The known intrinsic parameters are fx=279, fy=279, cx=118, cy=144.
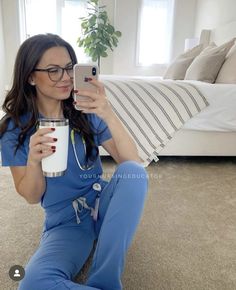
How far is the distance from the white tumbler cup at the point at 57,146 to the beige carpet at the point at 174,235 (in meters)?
0.46

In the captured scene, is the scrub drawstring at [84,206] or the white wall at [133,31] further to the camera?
the white wall at [133,31]

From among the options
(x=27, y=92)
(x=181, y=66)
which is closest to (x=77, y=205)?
(x=27, y=92)

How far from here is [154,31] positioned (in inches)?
181

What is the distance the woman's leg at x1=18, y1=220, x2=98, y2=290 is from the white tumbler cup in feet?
0.82

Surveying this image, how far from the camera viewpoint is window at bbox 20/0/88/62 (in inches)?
180

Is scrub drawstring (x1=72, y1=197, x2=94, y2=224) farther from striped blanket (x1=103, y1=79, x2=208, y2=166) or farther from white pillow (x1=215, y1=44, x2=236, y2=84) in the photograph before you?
white pillow (x1=215, y1=44, x2=236, y2=84)

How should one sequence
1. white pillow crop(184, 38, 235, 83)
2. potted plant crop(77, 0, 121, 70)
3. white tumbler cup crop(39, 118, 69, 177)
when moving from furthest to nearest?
1. potted plant crop(77, 0, 121, 70)
2. white pillow crop(184, 38, 235, 83)
3. white tumbler cup crop(39, 118, 69, 177)

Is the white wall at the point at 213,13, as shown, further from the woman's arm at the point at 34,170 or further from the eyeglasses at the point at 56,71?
the woman's arm at the point at 34,170

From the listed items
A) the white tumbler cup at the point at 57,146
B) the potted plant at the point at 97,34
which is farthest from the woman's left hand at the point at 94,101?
the potted plant at the point at 97,34

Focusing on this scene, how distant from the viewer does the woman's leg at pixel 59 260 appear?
2.24 feet

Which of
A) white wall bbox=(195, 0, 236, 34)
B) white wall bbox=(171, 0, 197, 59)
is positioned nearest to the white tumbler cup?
white wall bbox=(195, 0, 236, 34)

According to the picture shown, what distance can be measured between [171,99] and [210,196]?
2.09 feet

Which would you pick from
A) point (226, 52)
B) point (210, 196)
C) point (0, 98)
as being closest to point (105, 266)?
point (210, 196)

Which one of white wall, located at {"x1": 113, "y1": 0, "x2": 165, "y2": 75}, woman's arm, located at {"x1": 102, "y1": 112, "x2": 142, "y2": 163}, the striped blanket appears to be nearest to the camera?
woman's arm, located at {"x1": 102, "y1": 112, "x2": 142, "y2": 163}
